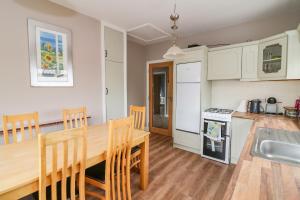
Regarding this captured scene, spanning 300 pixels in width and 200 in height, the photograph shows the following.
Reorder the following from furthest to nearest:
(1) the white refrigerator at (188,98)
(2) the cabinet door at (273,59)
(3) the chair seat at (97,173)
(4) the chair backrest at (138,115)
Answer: (1) the white refrigerator at (188,98) → (4) the chair backrest at (138,115) → (2) the cabinet door at (273,59) → (3) the chair seat at (97,173)

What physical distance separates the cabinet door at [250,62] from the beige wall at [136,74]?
264cm

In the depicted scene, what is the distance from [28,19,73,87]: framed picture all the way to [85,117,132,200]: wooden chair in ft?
5.09

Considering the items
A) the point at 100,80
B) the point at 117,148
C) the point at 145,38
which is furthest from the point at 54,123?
the point at 145,38

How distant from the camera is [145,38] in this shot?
155 inches

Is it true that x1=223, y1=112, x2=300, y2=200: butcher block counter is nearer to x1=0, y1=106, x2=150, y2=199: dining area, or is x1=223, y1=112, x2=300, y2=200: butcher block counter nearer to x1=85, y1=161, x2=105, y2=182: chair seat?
x1=0, y1=106, x2=150, y2=199: dining area

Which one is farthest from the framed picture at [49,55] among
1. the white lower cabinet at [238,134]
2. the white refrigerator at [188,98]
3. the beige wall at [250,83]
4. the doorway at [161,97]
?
the white lower cabinet at [238,134]

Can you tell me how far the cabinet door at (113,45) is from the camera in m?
3.11

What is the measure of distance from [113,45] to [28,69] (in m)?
1.60

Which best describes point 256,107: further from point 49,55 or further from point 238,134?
point 49,55

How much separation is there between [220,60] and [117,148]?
2475 mm

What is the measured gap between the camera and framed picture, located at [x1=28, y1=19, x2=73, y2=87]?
216 cm

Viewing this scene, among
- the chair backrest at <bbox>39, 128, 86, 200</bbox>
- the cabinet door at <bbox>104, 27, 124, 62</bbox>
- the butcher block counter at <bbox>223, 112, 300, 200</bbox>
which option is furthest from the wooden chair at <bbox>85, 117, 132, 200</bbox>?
the cabinet door at <bbox>104, 27, 124, 62</bbox>

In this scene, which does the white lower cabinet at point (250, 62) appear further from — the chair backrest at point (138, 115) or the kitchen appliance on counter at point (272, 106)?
the chair backrest at point (138, 115)

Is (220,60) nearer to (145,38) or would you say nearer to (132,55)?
(145,38)
